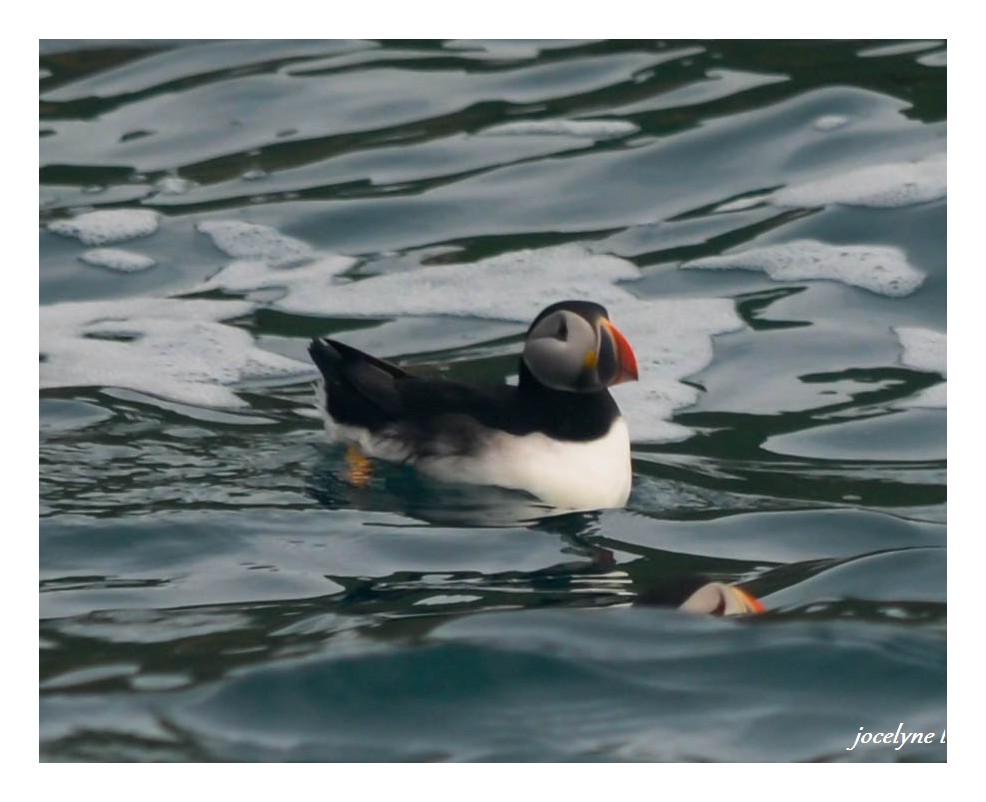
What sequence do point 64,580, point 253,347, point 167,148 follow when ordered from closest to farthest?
point 64,580, point 253,347, point 167,148

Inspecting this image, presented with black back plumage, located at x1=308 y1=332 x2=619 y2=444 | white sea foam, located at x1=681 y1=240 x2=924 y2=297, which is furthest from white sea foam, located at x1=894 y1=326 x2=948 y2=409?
black back plumage, located at x1=308 y1=332 x2=619 y2=444

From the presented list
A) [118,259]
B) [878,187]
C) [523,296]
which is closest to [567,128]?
[878,187]

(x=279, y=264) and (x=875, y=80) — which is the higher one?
(x=875, y=80)

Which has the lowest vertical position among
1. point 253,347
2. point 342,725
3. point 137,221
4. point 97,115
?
point 342,725

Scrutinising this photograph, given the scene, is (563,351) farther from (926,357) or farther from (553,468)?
(926,357)

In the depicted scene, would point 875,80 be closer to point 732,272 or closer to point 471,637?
point 732,272

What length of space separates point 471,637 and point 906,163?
638 centimetres

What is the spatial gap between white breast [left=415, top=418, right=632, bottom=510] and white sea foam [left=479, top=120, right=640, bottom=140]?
16.4ft

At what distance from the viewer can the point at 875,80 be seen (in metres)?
10.9

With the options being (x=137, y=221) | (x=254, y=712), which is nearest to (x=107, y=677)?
(x=254, y=712)

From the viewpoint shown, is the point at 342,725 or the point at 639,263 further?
the point at 639,263

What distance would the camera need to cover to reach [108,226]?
972cm

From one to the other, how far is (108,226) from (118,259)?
1.79ft

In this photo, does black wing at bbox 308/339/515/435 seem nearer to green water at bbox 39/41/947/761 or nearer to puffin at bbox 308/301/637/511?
puffin at bbox 308/301/637/511
